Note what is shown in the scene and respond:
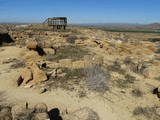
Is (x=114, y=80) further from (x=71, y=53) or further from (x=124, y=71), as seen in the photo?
(x=71, y=53)

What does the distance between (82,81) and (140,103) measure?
2840 mm

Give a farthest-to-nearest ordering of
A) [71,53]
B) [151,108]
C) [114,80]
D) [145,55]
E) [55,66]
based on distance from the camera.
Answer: [145,55] < [71,53] < [55,66] < [114,80] < [151,108]

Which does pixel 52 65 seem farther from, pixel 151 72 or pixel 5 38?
pixel 5 38

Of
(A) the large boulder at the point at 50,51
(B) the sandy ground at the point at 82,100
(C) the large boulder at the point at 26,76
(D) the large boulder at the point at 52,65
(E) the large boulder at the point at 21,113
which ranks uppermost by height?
(A) the large boulder at the point at 50,51

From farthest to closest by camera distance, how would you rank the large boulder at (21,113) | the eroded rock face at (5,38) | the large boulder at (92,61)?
the eroded rock face at (5,38) < the large boulder at (92,61) < the large boulder at (21,113)

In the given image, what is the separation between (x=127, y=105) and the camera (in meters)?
9.88

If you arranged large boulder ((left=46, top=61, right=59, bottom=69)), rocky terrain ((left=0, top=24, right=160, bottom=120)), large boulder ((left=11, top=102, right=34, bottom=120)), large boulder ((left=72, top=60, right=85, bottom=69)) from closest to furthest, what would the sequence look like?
large boulder ((left=11, top=102, right=34, bottom=120)), rocky terrain ((left=0, top=24, right=160, bottom=120)), large boulder ((left=46, top=61, right=59, bottom=69)), large boulder ((left=72, top=60, right=85, bottom=69))

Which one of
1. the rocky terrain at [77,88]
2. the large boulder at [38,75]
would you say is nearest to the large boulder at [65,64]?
the rocky terrain at [77,88]

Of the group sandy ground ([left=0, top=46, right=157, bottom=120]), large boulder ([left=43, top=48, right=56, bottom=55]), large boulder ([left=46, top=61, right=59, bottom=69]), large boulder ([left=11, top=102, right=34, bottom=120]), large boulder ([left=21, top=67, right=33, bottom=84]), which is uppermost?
large boulder ([left=43, top=48, right=56, bottom=55])

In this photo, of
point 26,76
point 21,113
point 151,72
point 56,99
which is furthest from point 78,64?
point 21,113

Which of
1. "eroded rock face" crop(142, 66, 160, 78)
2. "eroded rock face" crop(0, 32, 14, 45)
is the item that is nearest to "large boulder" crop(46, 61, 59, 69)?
"eroded rock face" crop(142, 66, 160, 78)

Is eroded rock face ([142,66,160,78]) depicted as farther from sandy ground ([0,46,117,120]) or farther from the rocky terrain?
sandy ground ([0,46,117,120])

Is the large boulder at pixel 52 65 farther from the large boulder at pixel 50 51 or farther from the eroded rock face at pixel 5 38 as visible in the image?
the eroded rock face at pixel 5 38

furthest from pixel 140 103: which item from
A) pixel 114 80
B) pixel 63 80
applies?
pixel 63 80
